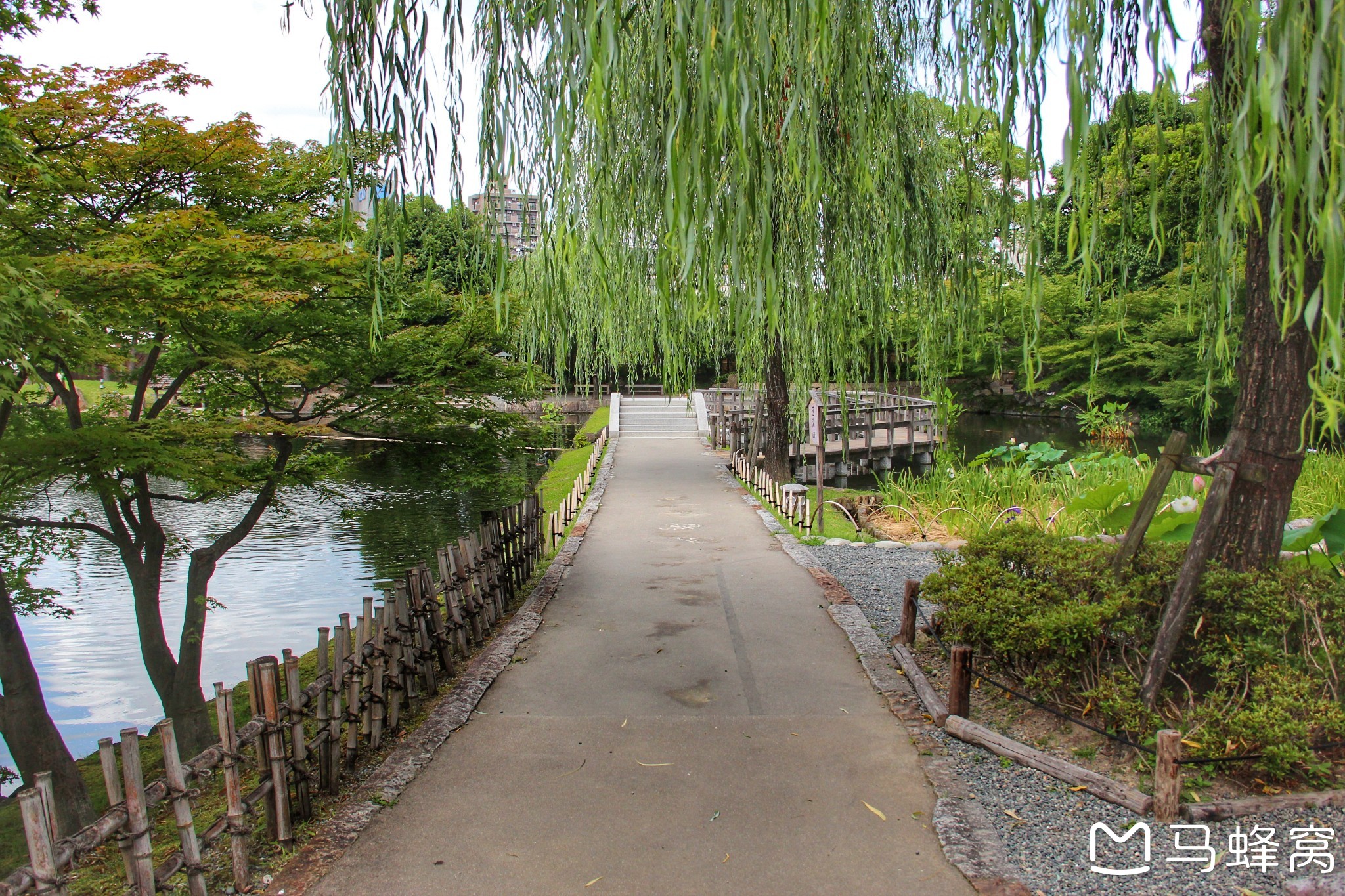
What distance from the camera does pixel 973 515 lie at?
33.7 ft

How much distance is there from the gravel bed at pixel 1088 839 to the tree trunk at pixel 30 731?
578 centimetres

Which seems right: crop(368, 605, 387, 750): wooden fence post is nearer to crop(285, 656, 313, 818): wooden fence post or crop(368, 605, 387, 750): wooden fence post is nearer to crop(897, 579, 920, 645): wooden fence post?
crop(285, 656, 313, 818): wooden fence post

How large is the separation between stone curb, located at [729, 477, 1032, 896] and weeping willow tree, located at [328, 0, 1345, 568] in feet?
5.18

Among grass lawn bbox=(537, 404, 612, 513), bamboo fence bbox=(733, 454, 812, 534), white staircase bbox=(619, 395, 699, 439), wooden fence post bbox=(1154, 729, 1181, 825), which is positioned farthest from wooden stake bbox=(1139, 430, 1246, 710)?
white staircase bbox=(619, 395, 699, 439)

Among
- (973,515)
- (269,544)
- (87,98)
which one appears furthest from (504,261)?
(269,544)

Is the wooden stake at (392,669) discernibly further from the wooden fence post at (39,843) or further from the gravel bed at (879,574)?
the gravel bed at (879,574)

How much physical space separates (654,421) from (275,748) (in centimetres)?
2059

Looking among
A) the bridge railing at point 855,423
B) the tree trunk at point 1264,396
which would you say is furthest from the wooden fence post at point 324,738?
the bridge railing at point 855,423

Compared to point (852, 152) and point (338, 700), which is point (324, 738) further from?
point (852, 152)

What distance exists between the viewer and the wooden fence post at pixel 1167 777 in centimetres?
298

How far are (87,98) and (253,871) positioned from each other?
578cm

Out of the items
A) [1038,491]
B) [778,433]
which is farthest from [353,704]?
[778,433]

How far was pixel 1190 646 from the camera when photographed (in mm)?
3623

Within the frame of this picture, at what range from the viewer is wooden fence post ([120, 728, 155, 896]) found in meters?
2.46
